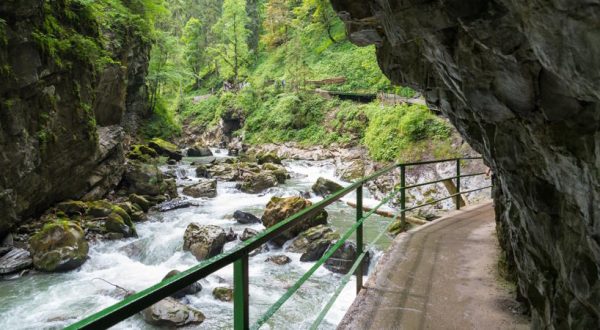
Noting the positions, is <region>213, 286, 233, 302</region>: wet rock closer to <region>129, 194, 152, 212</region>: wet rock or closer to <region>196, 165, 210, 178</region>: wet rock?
<region>129, 194, 152, 212</region>: wet rock

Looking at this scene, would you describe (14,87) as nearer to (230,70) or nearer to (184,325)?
(184,325)

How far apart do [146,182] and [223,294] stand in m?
9.67

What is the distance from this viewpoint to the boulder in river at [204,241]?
395 inches

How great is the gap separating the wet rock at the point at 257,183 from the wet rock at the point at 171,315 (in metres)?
10.6

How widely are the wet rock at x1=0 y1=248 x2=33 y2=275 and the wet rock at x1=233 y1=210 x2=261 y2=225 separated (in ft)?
19.2

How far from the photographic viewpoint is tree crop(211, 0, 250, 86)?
40750 mm

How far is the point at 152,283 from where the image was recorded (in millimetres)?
8688

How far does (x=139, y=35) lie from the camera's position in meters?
20.9

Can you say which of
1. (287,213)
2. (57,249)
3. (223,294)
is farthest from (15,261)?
(287,213)

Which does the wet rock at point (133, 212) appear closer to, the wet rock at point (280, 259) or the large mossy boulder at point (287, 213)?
the large mossy boulder at point (287, 213)

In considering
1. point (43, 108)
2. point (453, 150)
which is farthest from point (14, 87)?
point (453, 150)

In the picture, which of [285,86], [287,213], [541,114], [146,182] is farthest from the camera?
[285,86]

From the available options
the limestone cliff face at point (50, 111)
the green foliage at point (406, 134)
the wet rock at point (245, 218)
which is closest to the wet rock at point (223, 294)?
the wet rock at point (245, 218)

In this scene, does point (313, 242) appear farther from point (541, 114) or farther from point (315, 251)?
point (541, 114)
